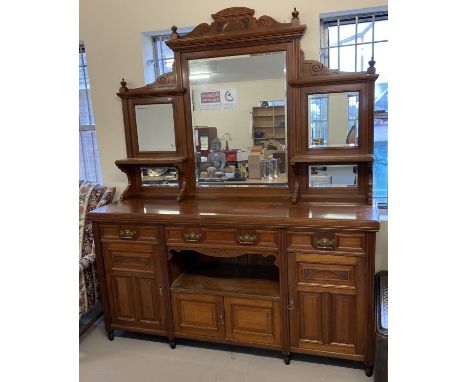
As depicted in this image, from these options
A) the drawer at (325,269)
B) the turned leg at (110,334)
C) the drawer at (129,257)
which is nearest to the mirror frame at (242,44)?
the drawer at (325,269)

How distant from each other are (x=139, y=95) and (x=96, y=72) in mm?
436

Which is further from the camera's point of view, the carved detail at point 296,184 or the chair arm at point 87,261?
the chair arm at point 87,261

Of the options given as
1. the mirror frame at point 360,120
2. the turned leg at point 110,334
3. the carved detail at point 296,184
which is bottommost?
the turned leg at point 110,334

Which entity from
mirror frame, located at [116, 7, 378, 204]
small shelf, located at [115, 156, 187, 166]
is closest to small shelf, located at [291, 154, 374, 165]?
mirror frame, located at [116, 7, 378, 204]

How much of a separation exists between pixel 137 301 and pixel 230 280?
60 cm

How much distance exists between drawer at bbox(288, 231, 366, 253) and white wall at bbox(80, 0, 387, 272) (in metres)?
0.53

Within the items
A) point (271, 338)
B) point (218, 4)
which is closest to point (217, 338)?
point (271, 338)

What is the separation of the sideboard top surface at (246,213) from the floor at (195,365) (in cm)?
83

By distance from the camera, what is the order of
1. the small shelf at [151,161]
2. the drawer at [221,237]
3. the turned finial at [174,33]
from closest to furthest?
the drawer at [221,237] < the turned finial at [174,33] < the small shelf at [151,161]

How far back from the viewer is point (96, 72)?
2.54 m

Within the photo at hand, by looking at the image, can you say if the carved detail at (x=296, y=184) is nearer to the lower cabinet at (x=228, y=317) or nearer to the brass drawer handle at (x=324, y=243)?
the brass drawer handle at (x=324, y=243)

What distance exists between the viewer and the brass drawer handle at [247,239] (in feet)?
6.21

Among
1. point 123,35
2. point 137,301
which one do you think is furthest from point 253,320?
point 123,35
